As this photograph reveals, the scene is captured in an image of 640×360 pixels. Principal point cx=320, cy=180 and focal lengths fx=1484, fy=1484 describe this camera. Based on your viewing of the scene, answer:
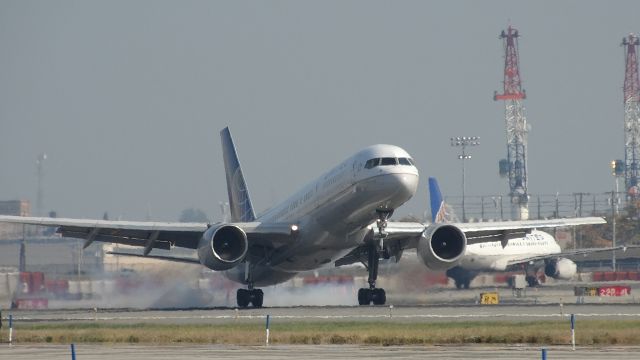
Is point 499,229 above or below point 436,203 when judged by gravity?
below

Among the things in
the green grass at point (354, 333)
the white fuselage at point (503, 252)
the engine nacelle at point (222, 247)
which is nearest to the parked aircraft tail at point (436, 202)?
the white fuselage at point (503, 252)

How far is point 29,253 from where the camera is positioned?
19700 cm

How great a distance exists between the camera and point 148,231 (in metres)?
63.7

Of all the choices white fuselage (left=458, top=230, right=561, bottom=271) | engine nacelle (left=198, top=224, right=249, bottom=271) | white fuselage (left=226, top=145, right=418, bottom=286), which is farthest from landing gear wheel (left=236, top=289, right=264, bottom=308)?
white fuselage (left=458, top=230, right=561, bottom=271)

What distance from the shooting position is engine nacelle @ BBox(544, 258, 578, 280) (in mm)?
111500

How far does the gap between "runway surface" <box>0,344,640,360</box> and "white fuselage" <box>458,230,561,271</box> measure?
65811 millimetres

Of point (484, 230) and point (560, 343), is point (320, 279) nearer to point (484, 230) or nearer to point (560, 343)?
point (484, 230)

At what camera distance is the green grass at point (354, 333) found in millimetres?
40406

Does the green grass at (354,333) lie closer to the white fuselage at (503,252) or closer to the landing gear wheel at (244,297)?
the landing gear wheel at (244,297)

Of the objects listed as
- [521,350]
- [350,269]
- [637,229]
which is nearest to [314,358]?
[521,350]

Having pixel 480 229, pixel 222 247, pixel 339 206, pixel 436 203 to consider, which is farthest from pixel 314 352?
pixel 436 203

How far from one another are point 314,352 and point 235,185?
130 ft

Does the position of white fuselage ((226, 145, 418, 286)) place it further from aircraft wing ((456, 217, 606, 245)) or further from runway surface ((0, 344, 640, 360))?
runway surface ((0, 344, 640, 360))

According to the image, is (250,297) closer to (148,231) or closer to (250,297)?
(250,297)
